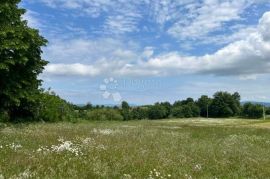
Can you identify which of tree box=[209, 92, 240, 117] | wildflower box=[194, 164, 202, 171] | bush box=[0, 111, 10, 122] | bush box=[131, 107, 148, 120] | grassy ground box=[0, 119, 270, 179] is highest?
tree box=[209, 92, 240, 117]

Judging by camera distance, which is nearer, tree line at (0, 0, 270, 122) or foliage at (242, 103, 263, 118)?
tree line at (0, 0, 270, 122)

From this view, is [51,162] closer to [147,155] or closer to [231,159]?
[147,155]

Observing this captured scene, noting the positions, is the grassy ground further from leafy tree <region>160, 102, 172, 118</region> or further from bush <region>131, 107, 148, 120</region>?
leafy tree <region>160, 102, 172, 118</region>

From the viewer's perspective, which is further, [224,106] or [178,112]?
[224,106]

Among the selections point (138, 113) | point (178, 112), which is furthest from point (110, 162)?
point (178, 112)

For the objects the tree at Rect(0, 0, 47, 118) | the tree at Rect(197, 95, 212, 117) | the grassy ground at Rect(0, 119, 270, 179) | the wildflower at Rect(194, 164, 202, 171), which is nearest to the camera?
the grassy ground at Rect(0, 119, 270, 179)

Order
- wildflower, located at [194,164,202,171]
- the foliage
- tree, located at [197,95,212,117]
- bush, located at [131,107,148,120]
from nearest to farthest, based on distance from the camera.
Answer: wildflower, located at [194,164,202,171]
bush, located at [131,107,148,120]
the foliage
tree, located at [197,95,212,117]

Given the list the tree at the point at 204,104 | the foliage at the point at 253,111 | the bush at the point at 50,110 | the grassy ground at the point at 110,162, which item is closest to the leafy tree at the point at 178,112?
the tree at the point at 204,104

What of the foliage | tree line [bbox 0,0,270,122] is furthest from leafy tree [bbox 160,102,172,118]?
tree line [bbox 0,0,270,122]

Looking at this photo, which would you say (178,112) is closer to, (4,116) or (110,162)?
(4,116)

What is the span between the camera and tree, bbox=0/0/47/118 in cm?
3117

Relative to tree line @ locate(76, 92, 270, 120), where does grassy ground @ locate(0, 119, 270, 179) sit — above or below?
below

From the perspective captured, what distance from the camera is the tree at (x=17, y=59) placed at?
3117cm

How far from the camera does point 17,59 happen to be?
106 feet
